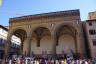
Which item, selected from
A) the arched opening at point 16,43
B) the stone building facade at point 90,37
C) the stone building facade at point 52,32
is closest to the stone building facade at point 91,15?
the stone building facade at point 52,32

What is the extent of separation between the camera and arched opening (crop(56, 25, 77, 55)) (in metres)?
28.0

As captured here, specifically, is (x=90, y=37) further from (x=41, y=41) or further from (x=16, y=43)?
(x=16, y=43)

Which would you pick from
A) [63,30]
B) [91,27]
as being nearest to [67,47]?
[63,30]

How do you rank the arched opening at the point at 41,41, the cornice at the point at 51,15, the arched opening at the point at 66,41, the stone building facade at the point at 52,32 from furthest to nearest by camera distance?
1. the arched opening at the point at 41,41
2. the arched opening at the point at 66,41
3. the cornice at the point at 51,15
4. the stone building facade at the point at 52,32

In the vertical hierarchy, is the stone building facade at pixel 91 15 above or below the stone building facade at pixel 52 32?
above

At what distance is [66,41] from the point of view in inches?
1150

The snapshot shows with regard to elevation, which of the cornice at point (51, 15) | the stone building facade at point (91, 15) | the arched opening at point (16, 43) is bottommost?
the arched opening at point (16, 43)

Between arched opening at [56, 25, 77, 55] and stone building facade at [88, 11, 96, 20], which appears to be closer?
arched opening at [56, 25, 77, 55]

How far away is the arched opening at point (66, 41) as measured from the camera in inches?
1104

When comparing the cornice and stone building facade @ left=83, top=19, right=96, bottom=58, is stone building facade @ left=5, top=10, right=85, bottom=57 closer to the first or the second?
the cornice

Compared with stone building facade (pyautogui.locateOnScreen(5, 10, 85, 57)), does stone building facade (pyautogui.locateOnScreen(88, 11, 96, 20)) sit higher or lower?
higher

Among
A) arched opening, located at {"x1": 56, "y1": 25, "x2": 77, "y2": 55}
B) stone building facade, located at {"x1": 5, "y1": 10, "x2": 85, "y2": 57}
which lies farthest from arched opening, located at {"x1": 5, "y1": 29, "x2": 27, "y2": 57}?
arched opening, located at {"x1": 56, "y1": 25, "x2": 77, "y2": 55}

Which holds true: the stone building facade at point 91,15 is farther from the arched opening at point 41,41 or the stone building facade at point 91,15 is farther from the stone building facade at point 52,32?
the arched opening at point 41,41

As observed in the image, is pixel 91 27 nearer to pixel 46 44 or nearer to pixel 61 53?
pixel 61 53
